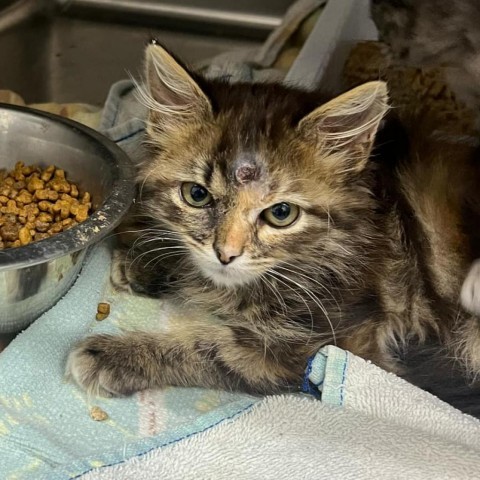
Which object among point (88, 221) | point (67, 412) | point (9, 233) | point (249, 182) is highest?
point (249, 182)

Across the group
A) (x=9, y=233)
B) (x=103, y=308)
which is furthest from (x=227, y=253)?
(x=9, y=233)

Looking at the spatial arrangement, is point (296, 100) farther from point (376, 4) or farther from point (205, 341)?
point (376, 4)

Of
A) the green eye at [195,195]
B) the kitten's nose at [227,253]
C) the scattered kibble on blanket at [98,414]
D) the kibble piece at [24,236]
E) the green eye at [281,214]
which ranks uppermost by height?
the green eye at [281,214]

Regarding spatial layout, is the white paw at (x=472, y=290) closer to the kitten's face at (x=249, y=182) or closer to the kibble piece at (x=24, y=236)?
the kitten's face at (x=249, y=182)

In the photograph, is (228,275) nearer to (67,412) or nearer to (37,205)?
(67,412)

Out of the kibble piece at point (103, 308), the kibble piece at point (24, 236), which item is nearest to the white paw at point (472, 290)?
the kibble piece at point (103, 308)

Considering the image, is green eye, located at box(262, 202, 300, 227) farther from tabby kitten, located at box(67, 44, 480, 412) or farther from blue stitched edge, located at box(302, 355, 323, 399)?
blue stitched edge, located at box(302, 355, 323, 399)

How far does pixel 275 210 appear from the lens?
146 centimetres

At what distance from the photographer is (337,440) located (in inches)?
54.8

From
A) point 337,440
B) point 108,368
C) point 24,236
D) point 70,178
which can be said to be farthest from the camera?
point 70,178

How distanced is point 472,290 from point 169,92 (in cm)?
72

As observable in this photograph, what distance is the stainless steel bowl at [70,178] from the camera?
1440 millimetres

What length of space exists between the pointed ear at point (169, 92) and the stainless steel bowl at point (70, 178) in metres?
0.17

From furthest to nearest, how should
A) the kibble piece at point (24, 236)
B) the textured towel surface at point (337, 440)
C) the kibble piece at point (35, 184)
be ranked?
the kibble piece at point (35, 184)
the kibble piece at point (24, 236)
the textured towel surface at point (337, 440)
